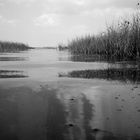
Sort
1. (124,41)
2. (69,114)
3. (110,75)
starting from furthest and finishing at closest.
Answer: (124,41), (110,75), (69,114)

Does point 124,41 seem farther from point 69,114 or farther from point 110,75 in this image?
point 69,114

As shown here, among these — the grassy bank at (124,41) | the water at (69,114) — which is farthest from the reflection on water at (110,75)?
the grassy bank at (124,41)

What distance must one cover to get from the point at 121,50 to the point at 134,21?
91.4 inches

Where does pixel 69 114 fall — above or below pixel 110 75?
below

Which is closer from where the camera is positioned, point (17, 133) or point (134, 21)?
point (17, 133)

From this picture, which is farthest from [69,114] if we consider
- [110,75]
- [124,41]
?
[124,41]

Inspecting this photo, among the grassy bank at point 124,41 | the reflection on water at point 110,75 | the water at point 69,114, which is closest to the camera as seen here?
the water at point 69,114

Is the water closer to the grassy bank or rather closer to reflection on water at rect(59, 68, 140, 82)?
reflection on water at rect(59, 68, 140, 82)

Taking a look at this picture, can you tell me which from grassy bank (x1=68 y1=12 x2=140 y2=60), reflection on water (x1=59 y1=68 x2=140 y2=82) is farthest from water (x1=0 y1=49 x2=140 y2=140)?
grassy bank (x1=68 y1=12 x2=140 y2=60)

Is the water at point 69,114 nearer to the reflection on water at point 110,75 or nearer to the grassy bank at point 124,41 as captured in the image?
the reflection on water at point 110,75

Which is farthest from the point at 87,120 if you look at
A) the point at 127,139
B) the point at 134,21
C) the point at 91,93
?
the point at 134,21

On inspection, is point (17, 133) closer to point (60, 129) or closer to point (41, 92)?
point (60, 129)

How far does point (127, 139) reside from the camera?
107 inches

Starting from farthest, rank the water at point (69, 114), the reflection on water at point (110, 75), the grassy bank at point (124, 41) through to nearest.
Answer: the grassy bank at point (124, 41) < the reflection on water at point (110, 75) < the water at point (69, 114)
